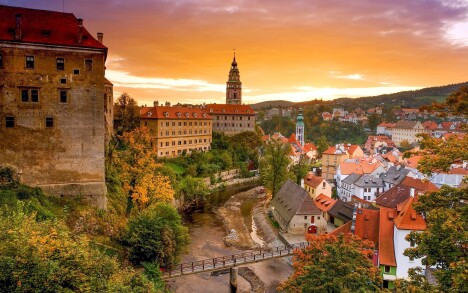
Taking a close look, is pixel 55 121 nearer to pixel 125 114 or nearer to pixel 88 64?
pixel 88 64

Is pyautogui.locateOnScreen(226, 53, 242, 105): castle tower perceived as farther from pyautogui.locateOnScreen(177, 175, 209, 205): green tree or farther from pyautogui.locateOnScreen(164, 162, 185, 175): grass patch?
pyautogui.locateOnScreen(177, 175, 209, 205): green tree

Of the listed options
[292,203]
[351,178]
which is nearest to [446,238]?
[292,203]

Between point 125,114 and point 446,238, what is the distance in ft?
→ 165

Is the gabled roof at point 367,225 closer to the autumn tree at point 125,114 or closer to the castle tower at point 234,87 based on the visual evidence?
the autumn tree at point 125,114

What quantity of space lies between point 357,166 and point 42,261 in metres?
45.1

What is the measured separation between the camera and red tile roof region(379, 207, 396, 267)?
78.9 ft

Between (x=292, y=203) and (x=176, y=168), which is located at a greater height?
(x=176, y=168)

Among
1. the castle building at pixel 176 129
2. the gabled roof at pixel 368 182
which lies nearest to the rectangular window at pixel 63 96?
the castle building at pixel 176 129

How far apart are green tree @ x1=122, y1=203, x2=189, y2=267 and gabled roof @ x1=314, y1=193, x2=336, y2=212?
1797cm

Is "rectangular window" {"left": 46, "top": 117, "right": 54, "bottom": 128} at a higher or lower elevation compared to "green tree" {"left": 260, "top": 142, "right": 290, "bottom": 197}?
higher

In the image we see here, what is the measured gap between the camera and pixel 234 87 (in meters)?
99.5

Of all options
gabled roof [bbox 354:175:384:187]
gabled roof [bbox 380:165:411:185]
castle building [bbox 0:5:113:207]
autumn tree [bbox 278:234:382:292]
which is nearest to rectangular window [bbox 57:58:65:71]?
castle building [bbox 0:5:113:207]

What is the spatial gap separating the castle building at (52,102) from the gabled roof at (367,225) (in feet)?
64.2

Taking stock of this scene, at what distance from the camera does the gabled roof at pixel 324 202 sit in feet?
124
